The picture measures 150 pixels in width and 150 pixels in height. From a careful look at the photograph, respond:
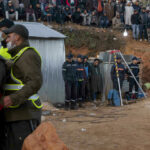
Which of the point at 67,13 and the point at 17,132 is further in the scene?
the point at 67,13

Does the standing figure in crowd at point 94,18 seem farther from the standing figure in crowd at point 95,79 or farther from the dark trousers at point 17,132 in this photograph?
the dark trousers at point 17,132

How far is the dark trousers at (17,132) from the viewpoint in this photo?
3328 mm

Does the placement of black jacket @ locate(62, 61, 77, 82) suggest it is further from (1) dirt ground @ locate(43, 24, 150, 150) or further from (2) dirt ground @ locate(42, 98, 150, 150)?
(2) dirt ground @ locate(42, 98, 150, 150)


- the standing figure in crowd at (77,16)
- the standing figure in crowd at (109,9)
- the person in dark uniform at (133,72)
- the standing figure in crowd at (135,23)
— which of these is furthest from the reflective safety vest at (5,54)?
the standing figure in crowd at (109,9)

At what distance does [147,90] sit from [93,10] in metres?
7.95

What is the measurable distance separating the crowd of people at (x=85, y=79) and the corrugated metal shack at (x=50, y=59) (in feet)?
1.58

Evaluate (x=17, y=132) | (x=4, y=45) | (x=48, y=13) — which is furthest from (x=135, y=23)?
(x=17, y=132)

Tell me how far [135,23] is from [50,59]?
424 inches

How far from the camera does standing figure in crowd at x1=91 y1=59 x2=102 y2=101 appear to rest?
13719 mm

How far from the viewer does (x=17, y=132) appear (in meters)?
3.35

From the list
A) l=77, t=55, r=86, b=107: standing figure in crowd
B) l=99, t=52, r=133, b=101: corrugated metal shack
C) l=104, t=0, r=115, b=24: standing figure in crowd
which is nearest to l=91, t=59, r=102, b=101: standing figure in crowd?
l=99, t=52, r=133, b=101: corrugated metal shack

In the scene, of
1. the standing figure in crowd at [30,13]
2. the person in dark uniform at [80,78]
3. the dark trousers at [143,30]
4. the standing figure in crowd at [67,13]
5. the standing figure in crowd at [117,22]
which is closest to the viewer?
the person in dark uniform at [80,78]

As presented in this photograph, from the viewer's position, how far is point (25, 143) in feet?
10.1

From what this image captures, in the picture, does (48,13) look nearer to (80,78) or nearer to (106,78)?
(106,78)
